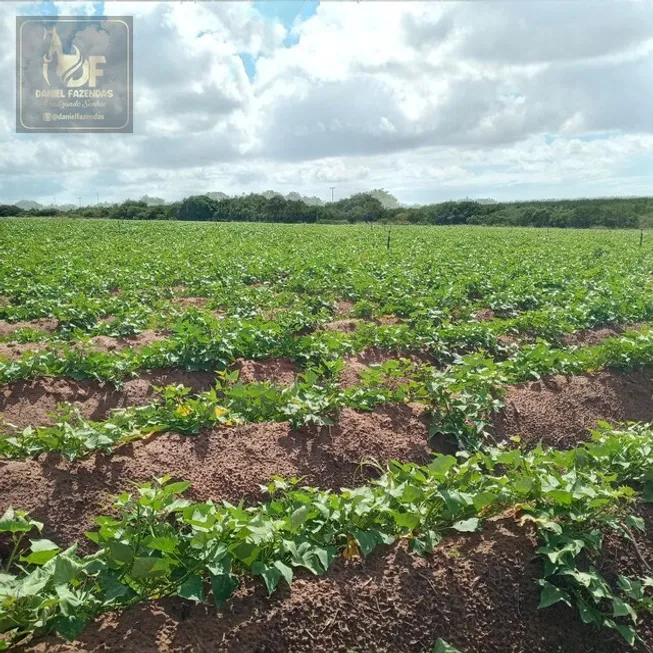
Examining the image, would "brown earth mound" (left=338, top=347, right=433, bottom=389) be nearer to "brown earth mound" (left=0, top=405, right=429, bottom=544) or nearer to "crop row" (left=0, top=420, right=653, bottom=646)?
"brown earth mound" (left=0, top=405, right=429, bottom=544)

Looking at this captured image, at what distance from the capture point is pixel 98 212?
7106 cm

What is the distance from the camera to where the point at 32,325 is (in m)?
9.59

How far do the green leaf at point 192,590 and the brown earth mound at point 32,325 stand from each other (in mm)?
7945

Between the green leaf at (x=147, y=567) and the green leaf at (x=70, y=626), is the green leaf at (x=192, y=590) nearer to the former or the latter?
the green leaf at (x=147, y=567)

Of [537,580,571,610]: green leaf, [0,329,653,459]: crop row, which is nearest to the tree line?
[0,329,653,459]: crop row

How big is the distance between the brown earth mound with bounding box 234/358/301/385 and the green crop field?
0.04m

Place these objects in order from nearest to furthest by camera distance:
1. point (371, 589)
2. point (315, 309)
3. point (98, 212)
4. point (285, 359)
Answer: point (371, 589) → point (285, 359) → point (315, 309) → point (98, 212)

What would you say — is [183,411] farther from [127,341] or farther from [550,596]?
[127,341]

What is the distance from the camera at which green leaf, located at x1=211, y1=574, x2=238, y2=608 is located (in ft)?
8.33

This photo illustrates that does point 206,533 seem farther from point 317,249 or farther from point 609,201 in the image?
point 609,201

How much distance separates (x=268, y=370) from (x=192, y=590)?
4886mm

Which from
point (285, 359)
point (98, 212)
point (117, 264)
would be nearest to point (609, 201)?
point (98, 212)

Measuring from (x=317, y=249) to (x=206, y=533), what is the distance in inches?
771

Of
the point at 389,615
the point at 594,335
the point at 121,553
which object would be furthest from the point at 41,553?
the point at 594,335
